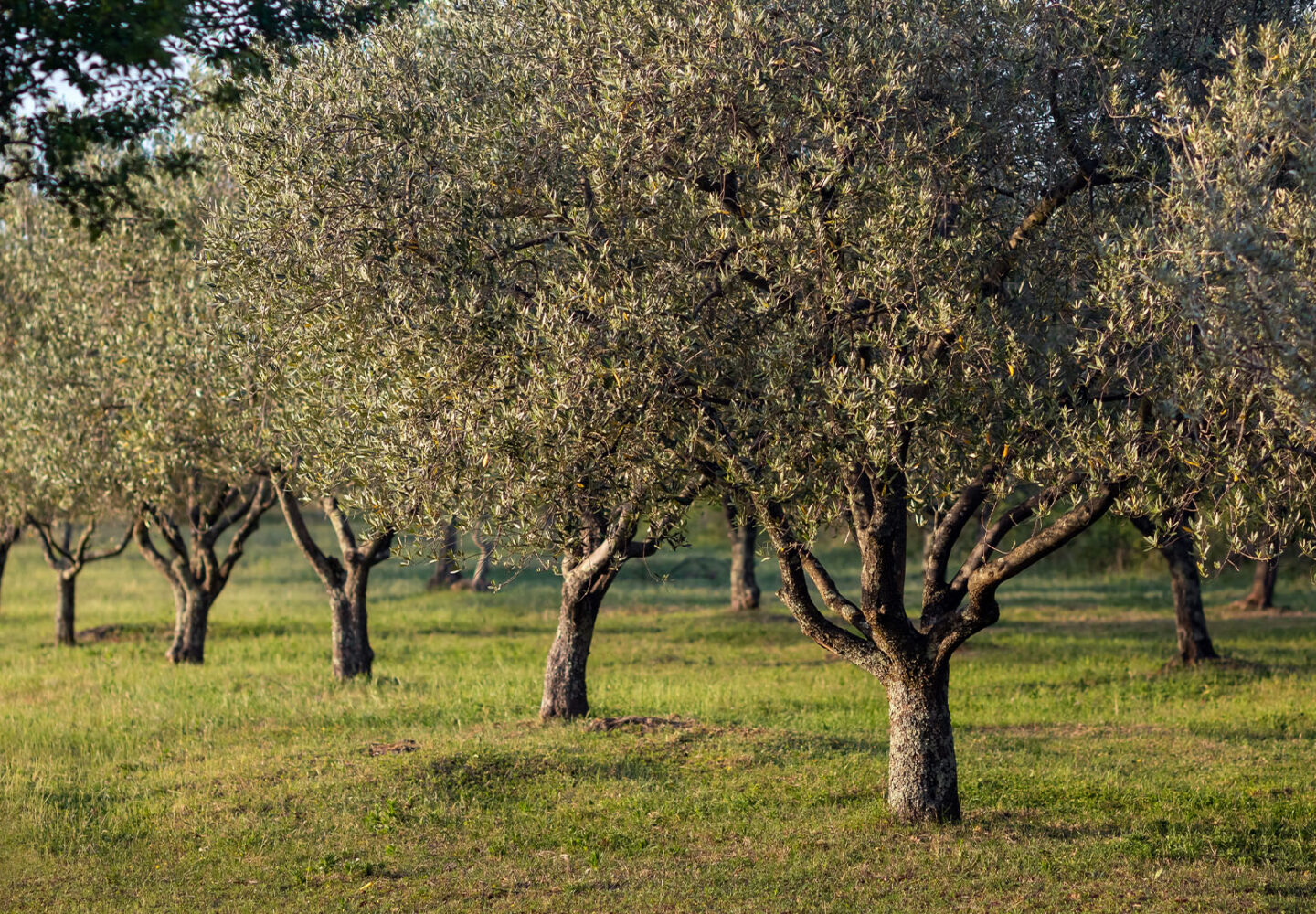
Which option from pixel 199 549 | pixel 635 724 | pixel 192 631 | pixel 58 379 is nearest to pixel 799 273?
pixel 635 724

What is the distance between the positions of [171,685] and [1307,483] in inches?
934

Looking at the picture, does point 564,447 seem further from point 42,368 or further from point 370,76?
point 42,368

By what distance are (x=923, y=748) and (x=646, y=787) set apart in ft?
14.0

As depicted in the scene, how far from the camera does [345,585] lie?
86.3 feet

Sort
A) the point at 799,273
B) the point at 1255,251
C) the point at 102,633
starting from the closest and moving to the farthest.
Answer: the point at 1255,251, the point at 799,273, the point at 102,633

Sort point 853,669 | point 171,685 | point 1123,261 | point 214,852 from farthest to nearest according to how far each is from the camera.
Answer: point 853,669
point 171,685
point 214,852
point 1123,261

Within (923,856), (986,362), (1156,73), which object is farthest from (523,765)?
(1156,73)

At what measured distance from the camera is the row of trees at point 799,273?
37.4 feet

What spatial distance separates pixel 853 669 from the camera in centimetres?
3045

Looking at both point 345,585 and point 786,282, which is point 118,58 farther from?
point 345,585

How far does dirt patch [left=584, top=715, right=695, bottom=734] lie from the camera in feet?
65.5

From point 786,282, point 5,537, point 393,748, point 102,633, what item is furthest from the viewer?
point 102,633

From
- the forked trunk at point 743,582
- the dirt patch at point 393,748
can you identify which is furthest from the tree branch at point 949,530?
the forked trunk at point 743,582

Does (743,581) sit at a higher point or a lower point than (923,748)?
higher
